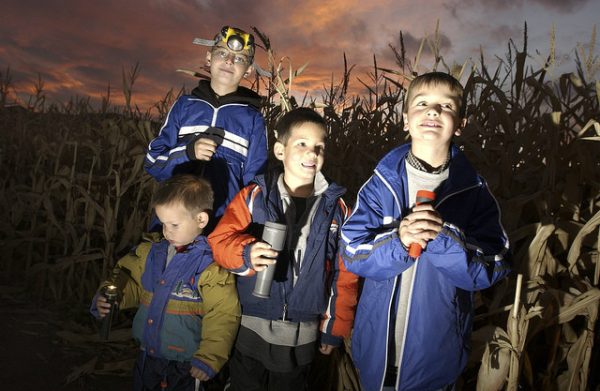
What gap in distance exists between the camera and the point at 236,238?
1.96 m

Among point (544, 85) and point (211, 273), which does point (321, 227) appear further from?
point (544, 85)

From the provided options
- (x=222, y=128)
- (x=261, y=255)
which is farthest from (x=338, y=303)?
(x=222, y=128)

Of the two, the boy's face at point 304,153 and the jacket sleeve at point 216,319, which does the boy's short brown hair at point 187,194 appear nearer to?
the jacket sleeve at point 216,319

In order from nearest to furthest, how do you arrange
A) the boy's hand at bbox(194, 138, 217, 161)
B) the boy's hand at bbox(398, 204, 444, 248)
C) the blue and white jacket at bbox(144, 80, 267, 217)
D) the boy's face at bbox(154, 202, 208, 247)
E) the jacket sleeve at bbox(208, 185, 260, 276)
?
the boy's hand at bbox(398, 204, 444, 248) → the jacket sleeve at bbox(208, 185, 260, 276) → the boy's face at bbox(154, 202, 208, 247) → the boy's hand at bbox(194, 138, 217, 161) → the blue and white jacket at bbox(144, 80, 267, 217)

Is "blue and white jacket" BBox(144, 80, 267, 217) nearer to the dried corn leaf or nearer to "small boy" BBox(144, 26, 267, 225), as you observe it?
"small boy" BBox(144, 26, 267, 225)

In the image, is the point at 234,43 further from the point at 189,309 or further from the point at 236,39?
the point at 189,309

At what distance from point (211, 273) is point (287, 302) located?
1.27 feet

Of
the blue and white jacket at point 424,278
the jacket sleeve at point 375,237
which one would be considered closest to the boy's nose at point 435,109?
the blue and white jacket at point 424,278

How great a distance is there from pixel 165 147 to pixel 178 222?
72 centimetres

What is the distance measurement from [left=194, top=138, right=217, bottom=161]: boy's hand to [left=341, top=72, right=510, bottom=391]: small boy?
2.98 feet

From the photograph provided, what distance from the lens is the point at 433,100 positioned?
173 centimetres

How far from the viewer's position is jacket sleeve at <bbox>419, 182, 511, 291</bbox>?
1.50m

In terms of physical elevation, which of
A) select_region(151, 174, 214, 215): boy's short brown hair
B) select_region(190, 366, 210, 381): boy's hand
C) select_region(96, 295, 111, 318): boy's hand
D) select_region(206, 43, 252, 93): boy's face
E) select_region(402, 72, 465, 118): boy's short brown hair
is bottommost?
select_region(190, 366, 210, 381): boy's hand

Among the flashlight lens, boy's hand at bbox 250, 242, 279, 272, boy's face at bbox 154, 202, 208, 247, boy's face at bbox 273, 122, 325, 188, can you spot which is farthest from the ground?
the flashlight lens
